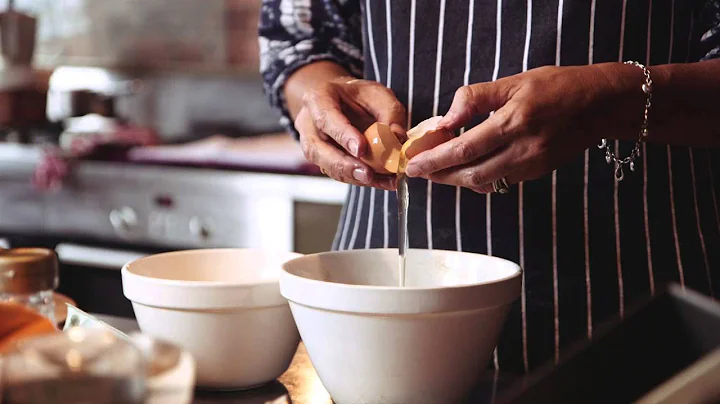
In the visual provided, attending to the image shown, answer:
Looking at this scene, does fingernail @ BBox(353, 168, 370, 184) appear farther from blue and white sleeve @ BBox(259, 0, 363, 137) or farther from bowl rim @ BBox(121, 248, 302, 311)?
blue and white sleeve @ BBox(259, 0, 363, 137)

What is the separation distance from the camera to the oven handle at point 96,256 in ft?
9.94

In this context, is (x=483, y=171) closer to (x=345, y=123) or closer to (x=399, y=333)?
(x=345, y=123)

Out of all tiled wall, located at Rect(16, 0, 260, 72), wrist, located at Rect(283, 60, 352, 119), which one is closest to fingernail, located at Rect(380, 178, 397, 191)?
wrist, located at Rect(283, 60, 352, 119)

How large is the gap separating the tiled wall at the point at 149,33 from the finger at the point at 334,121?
2.34m

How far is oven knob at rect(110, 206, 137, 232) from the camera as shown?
121 inches

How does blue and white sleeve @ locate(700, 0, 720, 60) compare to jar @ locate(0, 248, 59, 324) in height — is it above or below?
above

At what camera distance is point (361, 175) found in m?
1.12

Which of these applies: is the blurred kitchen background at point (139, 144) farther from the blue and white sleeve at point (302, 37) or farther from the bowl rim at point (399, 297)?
the bowl rim at point (399, 297)

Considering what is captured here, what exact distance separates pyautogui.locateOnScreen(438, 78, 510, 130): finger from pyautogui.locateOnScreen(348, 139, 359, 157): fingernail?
11 centimetres

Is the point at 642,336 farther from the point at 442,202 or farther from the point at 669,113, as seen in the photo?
the point at 442,202

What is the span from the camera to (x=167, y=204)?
300cm

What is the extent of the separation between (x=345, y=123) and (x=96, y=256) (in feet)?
7.05

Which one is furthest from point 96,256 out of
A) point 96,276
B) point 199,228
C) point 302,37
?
point 302,37

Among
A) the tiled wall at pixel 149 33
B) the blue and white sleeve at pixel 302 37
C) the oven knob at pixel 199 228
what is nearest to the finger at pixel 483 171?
the blue and white sleeve at pixel 302 37
